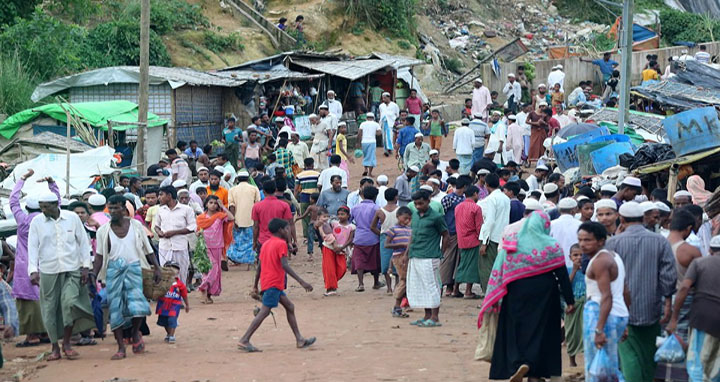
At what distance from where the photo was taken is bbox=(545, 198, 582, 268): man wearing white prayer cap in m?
9.09

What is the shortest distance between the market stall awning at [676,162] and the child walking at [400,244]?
385cm

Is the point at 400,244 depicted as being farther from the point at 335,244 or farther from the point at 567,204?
the point at 567,204

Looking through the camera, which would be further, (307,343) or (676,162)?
(676,162)

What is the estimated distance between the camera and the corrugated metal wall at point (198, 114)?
23.7 metres

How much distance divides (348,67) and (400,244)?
1683cm

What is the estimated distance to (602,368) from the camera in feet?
23.0

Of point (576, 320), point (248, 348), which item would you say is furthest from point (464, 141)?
point (576, 320)

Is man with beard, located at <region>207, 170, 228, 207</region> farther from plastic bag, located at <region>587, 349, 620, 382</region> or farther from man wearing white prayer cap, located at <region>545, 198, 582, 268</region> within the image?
plastic bag, located at <region>587, 349, 620, 382</region>

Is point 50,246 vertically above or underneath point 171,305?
above

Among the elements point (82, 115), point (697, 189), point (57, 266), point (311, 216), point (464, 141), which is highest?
point (82, 115)

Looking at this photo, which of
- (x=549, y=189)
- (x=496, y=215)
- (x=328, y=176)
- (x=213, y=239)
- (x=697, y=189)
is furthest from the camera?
(x=328, y=176)

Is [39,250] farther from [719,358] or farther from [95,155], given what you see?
[95,155]

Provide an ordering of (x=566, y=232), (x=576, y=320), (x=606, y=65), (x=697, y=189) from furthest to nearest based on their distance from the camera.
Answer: (x=606, y=65)
(x=697, y=189)
(x=566, y=232)
(x=576, y=320)

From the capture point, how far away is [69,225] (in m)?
9.48
